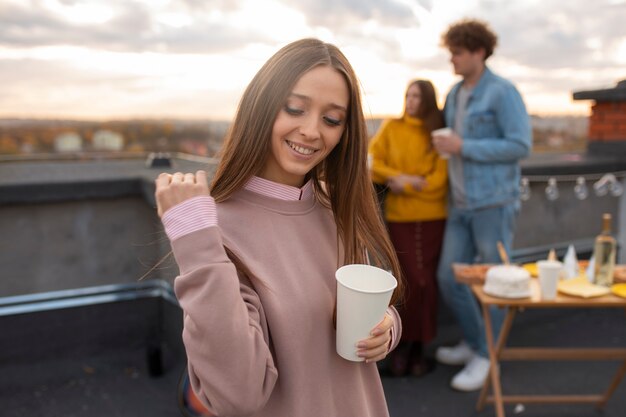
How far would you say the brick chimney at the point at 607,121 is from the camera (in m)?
5.48

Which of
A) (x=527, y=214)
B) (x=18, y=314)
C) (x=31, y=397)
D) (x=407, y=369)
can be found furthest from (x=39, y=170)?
(x=527, y=214)

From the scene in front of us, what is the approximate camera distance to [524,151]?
3.08m

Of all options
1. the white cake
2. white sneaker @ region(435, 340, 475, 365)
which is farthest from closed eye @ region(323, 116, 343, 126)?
white sneaker @ region(435, 340, 475, 365)

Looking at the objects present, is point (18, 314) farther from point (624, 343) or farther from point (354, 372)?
point (624, 343)

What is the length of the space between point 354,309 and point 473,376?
2455mm

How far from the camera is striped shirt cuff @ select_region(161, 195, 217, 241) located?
37.8 inches

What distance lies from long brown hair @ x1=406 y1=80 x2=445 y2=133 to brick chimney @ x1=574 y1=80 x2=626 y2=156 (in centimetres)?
313

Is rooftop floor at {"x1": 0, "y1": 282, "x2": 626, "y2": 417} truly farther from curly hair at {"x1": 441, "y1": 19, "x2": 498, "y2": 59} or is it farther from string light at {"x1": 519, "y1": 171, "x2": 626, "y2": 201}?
curly hair at {"x1": 441, "y1": 19, "x2": 498, "y2": 59}

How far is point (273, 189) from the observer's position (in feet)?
4.03

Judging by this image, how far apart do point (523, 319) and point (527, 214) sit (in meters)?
0.87

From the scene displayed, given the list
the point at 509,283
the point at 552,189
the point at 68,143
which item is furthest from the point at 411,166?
the point at 68,143

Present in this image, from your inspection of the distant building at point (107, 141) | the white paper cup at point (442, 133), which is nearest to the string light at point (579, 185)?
the white paper cup at point (442, 133)

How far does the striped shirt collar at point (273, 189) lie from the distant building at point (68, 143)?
12.3 feet

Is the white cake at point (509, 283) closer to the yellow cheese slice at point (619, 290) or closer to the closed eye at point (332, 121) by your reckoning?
the yellow cheese slice at point (619, 290)
